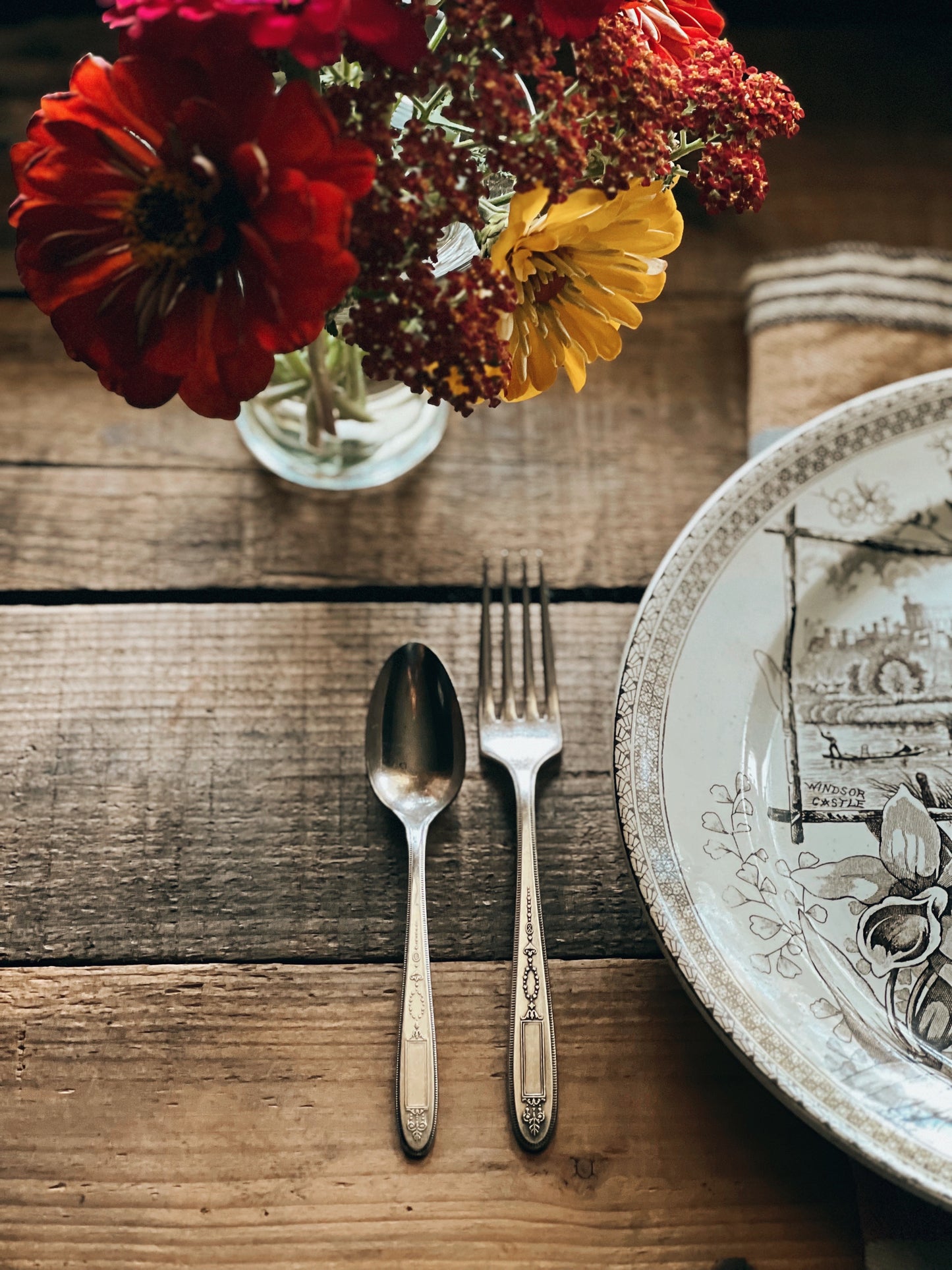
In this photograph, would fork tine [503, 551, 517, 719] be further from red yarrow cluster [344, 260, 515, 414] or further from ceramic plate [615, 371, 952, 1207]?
red yarrow cluster [344, 260, 515, 414]

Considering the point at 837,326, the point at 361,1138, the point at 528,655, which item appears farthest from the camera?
the point at 837,326

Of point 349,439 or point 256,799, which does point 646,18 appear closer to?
point 349,439

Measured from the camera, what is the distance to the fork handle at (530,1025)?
1.59 ft

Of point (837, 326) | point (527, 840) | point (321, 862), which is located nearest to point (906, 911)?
point (527, 840)

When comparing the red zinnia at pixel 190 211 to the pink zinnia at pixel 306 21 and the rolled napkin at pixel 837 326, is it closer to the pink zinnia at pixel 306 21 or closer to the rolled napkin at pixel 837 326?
the pink zinnia at pixel 306 21

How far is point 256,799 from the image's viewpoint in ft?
1.90


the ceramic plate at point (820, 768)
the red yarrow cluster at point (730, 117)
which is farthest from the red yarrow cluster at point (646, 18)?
the ceramic plate at point (820, 768)

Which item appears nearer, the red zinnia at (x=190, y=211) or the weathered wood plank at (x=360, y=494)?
the red zinnia at (x=190, y=211)

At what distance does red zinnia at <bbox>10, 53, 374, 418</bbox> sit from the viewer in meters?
0.35

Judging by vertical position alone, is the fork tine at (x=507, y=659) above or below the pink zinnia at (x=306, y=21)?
below

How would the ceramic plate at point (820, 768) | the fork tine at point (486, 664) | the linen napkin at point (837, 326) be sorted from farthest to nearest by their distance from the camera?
the linen napkin at point (837, 326) → the fork tine at point (486, 664) → the ceramic plate at point (820, 768)

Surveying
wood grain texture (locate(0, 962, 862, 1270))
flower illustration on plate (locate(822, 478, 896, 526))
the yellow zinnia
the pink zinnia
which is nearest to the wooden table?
wood grain texture (locate(0, 962, 862, 1270))

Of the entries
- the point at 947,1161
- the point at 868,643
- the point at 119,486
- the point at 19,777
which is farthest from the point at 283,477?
the point at 947,1161

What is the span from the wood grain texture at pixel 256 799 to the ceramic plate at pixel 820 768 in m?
0.07
